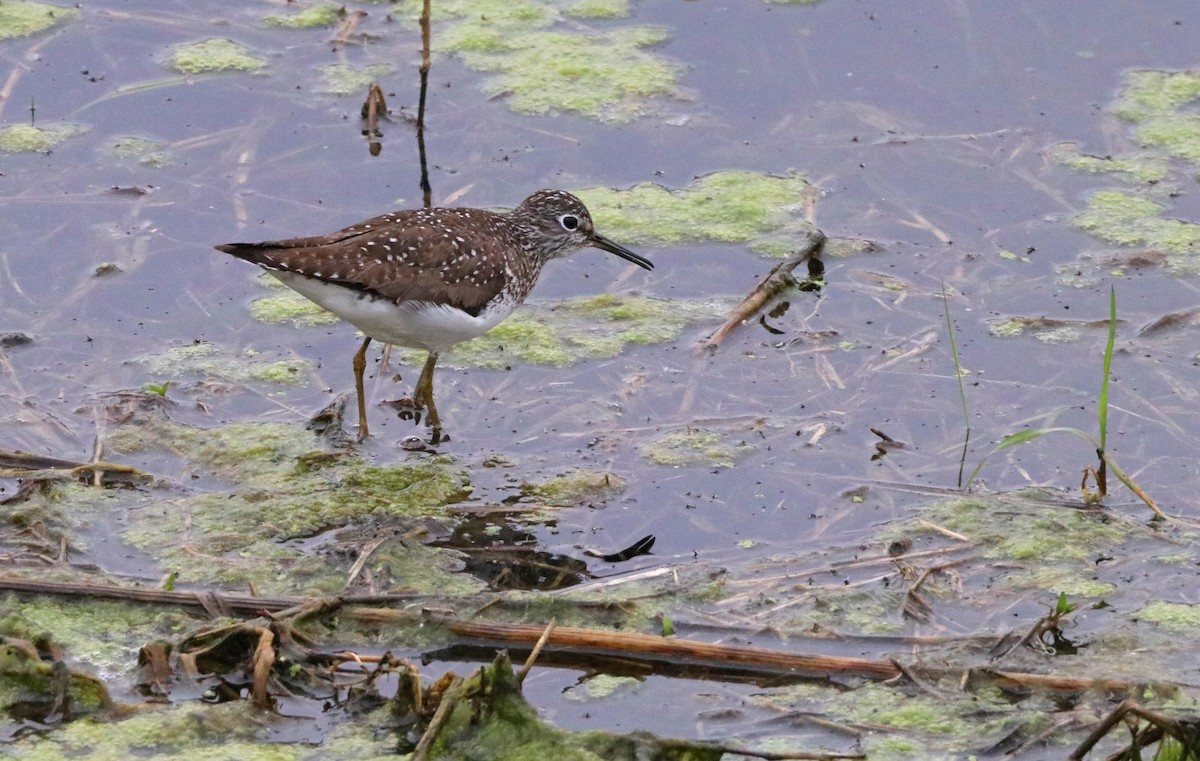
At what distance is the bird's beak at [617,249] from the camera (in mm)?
7422

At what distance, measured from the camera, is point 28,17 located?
9359 millimetres

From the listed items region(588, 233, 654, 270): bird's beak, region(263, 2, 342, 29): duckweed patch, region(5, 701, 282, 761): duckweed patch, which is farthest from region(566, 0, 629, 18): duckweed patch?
region(5, 701, 282, 761): duckweed patch

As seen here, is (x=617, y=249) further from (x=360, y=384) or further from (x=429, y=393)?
(x=360, y=384)

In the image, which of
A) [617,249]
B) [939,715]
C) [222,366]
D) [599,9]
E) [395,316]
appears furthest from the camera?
[599,9]

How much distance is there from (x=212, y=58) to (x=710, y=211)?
3069 mm

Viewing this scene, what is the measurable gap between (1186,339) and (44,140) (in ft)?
18.6

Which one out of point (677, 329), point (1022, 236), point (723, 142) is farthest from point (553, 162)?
point (1022, 236)

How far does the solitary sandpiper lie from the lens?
613 cm

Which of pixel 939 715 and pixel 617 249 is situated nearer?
pixel 939 715

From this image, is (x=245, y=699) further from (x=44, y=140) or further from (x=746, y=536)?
(x=44, y=140)

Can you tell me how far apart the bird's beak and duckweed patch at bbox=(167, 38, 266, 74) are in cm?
267

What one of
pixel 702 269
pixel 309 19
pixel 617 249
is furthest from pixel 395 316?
pixel 309 19

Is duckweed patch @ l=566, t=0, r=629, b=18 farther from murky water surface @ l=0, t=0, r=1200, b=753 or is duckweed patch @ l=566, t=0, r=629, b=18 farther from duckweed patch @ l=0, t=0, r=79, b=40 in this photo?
duckweed patch @ l=0, t=0, r=79, b=40

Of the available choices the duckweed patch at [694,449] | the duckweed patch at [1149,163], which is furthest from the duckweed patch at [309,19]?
the duckweed patch at [694,449]
